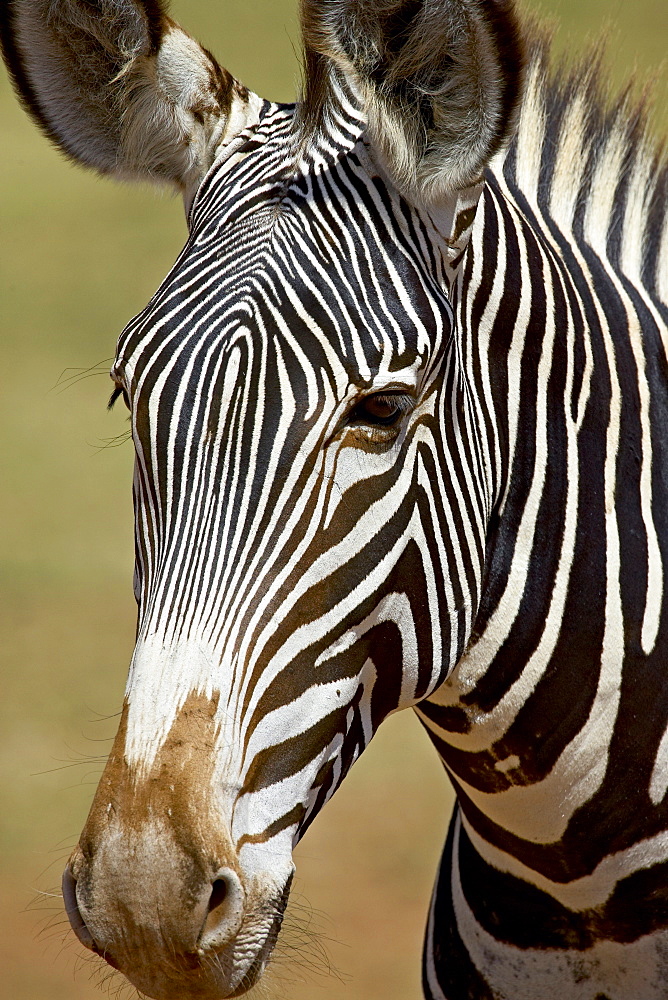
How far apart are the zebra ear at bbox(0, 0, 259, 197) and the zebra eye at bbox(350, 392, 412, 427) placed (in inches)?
36.8

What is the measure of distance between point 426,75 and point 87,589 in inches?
444

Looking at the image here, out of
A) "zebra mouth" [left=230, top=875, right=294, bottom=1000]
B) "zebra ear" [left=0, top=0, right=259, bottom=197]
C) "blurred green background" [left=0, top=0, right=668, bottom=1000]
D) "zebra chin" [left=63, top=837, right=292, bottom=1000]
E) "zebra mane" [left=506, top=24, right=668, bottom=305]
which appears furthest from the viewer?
"blurred green background" [left=0, top=0, right=668, bottom=1000]

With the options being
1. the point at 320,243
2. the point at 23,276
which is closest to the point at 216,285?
the point at 320,243

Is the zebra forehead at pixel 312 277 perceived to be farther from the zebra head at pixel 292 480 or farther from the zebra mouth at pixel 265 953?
the zebra mouth at pixel 265 953

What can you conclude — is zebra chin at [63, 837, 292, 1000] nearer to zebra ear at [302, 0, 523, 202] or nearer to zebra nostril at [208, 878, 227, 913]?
zebra nostril at [208, 878, 227, 913]

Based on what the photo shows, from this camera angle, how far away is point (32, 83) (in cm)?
283

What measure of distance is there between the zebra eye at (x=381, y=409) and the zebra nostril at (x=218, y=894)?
3.22 ft

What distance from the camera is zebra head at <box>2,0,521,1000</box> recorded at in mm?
1897

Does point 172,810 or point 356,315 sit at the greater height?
point 356,315

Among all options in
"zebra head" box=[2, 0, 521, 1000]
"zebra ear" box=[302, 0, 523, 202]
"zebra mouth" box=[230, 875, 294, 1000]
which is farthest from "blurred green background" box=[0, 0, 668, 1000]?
"zebra ear" box=[302, 0, 523, 202]

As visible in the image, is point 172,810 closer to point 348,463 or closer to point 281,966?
point 281,966

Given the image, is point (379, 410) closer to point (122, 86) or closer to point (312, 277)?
point (312, 277)

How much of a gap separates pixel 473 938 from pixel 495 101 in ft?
7.96

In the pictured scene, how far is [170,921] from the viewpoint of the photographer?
184 centimetres
